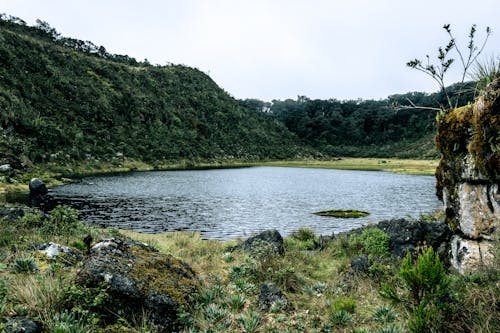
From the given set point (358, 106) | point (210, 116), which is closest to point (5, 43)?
point (210, 116)

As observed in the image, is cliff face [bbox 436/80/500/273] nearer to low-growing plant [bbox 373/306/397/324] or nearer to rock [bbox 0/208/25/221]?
low-growing plant [bbox 373/306/397/324]

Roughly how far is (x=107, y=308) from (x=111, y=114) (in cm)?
7864

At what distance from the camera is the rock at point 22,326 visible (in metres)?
4.41

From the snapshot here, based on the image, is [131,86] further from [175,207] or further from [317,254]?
[317,254]

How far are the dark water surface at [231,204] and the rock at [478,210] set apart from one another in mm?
12510

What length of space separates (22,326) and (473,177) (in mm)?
9280

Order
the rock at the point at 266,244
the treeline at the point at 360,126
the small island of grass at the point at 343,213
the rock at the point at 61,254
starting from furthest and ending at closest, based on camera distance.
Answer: the treeline at the point at 360,126 < the small island of grass at the point at 343,213 < the rock at the point at 266,244 < the rock at the point at 61,254

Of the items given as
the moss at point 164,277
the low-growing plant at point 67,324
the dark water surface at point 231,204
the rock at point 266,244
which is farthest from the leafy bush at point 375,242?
the low-growing plant at point 67,324

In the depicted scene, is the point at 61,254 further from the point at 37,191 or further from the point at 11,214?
the point at 37,191

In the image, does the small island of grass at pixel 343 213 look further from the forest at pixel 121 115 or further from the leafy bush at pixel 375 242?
the leafy bush at pixel 375 242

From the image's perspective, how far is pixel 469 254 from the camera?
838 centimetres

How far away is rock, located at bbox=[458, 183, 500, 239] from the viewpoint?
789 centimetres

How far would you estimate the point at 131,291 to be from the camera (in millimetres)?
5547

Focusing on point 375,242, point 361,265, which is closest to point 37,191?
point 375,242
